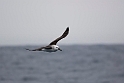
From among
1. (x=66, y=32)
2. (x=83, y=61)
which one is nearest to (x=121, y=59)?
(x=83, y=61)

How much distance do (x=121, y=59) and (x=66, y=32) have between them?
301ft

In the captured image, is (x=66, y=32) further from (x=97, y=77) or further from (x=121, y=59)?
(x=121, y=59)

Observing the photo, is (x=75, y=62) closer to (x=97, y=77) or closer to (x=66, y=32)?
(x=97, y=77)

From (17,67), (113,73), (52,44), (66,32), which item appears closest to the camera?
(52,44)

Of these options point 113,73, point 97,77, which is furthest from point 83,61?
point 97,77

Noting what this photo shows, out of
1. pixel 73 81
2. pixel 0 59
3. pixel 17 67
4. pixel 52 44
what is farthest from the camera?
pixel 0 59

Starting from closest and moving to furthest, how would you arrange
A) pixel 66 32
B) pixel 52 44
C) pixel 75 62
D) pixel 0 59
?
1. pixel 52 44
2. pixel 66 32
3. pixel 75 62
4. pixel 0 59

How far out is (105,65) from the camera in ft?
335

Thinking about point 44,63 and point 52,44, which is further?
point 44,63

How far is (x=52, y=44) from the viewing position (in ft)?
69.2

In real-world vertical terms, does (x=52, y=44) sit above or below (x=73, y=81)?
above

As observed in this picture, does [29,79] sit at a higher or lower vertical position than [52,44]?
lower

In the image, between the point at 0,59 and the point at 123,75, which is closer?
the point at 123,75

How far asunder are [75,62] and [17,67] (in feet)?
63.0
